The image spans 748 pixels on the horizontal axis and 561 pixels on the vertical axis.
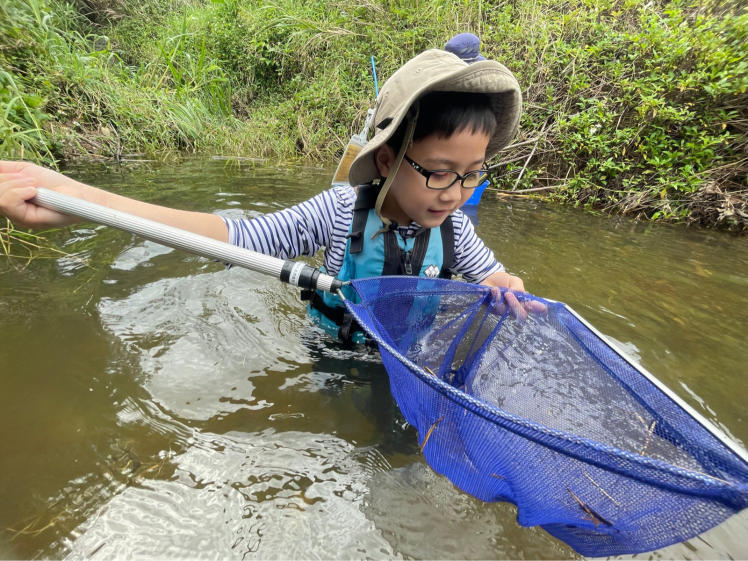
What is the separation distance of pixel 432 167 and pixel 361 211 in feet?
1.22

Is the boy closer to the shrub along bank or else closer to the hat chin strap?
the hat chin strap

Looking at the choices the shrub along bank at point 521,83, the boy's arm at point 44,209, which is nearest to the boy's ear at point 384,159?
the boy's arm at point 44,209

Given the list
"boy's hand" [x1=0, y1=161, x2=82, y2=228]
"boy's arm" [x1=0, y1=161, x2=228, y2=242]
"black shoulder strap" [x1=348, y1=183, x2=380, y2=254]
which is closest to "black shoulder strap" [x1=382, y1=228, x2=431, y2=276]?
"black shoulder strap" [x1=348, y1=183, x2=380, y2=254]

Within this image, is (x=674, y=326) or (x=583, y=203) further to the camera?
(x=583, y=203)

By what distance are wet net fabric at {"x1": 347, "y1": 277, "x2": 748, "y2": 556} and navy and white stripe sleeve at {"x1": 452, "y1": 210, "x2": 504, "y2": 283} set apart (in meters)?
0.37

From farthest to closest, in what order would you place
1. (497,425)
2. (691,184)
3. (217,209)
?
1. (691,184)
2. (217,209)
3. (497,425)

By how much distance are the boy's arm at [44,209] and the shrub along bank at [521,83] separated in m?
2.43

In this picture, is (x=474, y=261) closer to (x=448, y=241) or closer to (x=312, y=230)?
(x=448, y=241)

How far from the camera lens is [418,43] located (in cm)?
679

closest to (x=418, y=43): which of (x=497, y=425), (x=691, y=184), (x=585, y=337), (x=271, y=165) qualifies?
(x=271, y=165)

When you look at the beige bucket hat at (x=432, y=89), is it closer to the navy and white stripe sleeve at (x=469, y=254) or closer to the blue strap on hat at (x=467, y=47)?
the blue strap on hat at (x=467, y=47)

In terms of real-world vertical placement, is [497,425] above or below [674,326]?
above

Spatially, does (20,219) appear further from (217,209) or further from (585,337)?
(217,209)

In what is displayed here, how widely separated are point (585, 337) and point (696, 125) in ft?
15.6
